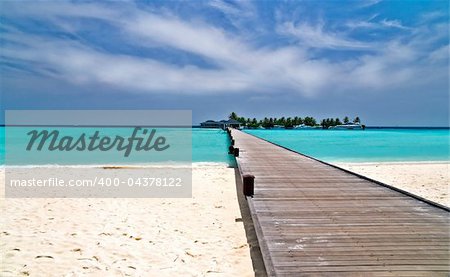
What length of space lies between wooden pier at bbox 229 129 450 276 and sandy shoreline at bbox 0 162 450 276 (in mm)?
858

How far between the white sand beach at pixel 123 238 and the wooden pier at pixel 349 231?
836 mm

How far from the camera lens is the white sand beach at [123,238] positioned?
4.73m

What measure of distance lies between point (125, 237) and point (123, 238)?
0.20 feet

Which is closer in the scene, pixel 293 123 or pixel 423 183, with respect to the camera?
pixel 423 183

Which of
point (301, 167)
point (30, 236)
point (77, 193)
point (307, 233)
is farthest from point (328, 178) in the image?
point (77, 193)

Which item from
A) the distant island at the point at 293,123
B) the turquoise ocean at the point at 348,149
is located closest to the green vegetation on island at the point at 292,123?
the distant island at the point at 293,123

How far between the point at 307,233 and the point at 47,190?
1002 cm

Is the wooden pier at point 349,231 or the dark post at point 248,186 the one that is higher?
the dark post at point 248,186

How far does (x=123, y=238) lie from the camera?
19.9 ft

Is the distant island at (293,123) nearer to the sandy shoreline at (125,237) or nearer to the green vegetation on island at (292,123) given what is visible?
the green vegetation on island at (292,123)

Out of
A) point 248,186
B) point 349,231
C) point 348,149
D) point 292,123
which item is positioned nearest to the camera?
point 349,231

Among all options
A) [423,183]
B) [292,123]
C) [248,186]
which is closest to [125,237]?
[248,186]

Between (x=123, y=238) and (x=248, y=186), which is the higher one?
(x=248, y=186)

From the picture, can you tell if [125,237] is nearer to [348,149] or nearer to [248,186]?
[248,186]
